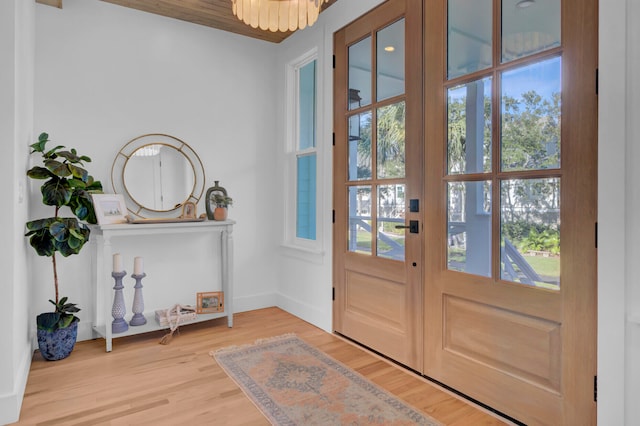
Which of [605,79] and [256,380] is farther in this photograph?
[256,380]

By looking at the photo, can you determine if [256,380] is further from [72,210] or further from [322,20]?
[322,20]

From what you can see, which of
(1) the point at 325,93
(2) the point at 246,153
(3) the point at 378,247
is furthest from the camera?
(2) the point at 246,153

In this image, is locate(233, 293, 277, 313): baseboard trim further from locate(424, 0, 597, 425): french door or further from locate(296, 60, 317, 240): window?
locate(424, 0, 597, 425): french door

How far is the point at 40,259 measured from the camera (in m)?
2.95

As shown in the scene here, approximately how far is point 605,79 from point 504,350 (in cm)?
134

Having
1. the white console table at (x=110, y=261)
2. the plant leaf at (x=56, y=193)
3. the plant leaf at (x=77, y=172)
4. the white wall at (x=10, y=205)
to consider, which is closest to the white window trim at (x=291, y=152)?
the white console table at (x=110, y=261)

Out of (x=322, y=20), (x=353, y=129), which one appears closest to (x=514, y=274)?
(x=353, y=129)

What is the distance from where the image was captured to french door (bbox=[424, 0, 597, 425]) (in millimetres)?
1721

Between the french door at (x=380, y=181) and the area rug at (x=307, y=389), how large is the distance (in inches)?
16.6

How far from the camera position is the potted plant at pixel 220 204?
342 cm

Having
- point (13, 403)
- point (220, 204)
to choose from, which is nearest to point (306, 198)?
point (220, 204)

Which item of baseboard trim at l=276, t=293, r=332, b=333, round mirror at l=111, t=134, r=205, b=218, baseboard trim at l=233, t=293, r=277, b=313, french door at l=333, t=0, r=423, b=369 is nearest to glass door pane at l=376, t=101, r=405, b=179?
french door at l=333, t=0, r=423, b=369

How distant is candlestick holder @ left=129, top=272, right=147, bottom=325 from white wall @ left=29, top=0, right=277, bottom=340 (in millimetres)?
241

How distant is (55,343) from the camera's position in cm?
270
